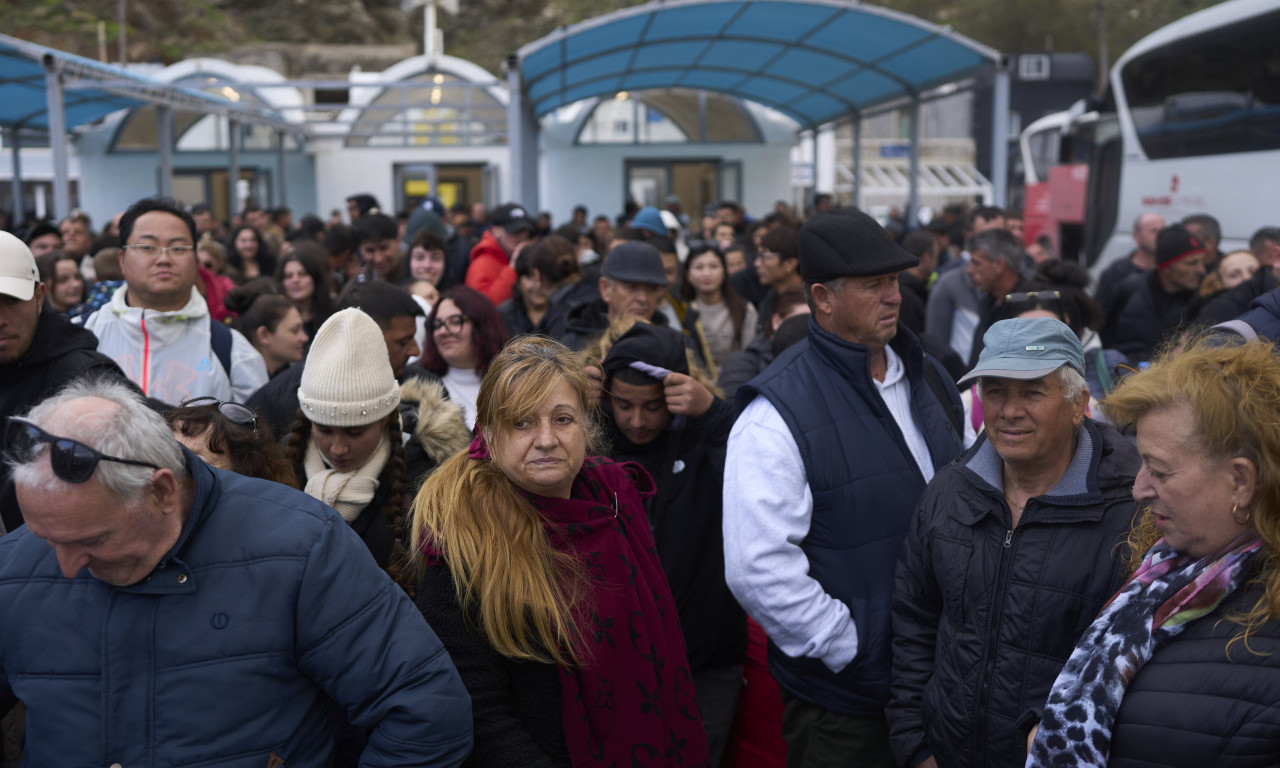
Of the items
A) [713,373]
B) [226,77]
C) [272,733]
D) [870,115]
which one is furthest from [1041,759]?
[226,77]

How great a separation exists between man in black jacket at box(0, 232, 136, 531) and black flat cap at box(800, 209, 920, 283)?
2128mm

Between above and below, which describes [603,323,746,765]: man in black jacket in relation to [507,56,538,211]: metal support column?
below

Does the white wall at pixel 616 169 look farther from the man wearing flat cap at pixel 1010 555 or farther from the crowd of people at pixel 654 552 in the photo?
the man wearing flat cap at pixel 1010 555

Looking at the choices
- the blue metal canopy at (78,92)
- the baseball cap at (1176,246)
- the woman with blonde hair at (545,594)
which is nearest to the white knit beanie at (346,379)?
the woman with blonde hair at (545,594)

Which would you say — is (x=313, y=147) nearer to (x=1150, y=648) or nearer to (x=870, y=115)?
(x=870, y=115)

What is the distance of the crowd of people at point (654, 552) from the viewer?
78.6 inches

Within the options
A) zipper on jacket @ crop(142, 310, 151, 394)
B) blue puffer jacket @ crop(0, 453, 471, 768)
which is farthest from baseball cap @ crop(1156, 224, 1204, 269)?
blue puffer jacket @ crop(0, 453, 471, 768)

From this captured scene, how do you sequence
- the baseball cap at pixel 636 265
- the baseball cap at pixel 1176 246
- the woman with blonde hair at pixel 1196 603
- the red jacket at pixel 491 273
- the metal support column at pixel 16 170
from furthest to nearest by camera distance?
the metal support column at pixel 16 170 < the red jacket at pixel 491 273 < the baseball cap at pixel 1176 246 < the baseball cap at pixel 636 265 < the woman with blonde hair at pixel 1196 603

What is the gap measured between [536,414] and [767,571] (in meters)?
0.86

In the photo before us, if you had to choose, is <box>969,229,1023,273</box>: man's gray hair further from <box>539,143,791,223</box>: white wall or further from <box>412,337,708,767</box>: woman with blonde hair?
<box>539,143,791,223</box>: white wall

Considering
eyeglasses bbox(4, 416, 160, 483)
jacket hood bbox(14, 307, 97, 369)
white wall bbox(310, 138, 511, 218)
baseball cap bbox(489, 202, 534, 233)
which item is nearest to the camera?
eyeglasses bbox(4, 416, 160, 483)

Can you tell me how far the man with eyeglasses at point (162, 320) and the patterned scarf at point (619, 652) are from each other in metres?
2.15

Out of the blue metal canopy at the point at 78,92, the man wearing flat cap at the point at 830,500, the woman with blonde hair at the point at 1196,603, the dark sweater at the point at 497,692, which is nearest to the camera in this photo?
the woman with blonde hair at the point at 1196,603

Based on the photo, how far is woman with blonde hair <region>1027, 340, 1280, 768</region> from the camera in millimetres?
1973
